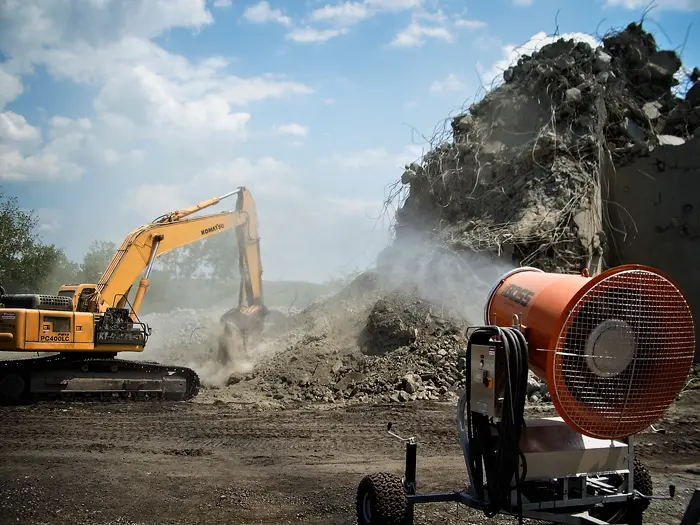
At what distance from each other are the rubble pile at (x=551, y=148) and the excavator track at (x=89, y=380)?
6198 mm

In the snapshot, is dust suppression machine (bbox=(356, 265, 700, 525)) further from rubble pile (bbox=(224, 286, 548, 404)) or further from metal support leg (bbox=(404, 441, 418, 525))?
rubble pile (bbox=(224, 286, 548, 404))

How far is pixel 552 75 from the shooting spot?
14172mm

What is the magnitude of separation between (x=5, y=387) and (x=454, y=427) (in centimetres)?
782

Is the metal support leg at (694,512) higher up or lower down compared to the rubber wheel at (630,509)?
higher up

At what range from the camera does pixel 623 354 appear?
3.88m

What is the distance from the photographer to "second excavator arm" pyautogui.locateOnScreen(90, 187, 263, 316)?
11906mm

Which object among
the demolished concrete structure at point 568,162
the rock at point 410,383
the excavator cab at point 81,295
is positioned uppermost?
the demolished concrete structure at point 568,162

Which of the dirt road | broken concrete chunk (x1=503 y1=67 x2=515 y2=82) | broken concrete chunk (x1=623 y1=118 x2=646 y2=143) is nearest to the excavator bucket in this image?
the dirt road

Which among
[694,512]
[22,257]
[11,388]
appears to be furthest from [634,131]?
[22,257]

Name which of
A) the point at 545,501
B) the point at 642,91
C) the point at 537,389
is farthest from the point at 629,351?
the point at 642,91

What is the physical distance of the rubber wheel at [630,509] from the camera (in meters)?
4.11

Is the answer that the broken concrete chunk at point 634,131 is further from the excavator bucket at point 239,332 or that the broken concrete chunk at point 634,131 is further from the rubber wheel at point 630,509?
the rubber wheel at point 630,509

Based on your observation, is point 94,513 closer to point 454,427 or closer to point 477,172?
point 454,427

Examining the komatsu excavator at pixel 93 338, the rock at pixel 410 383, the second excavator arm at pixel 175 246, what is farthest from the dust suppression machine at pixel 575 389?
the second excavator arm at pixel 175 246
